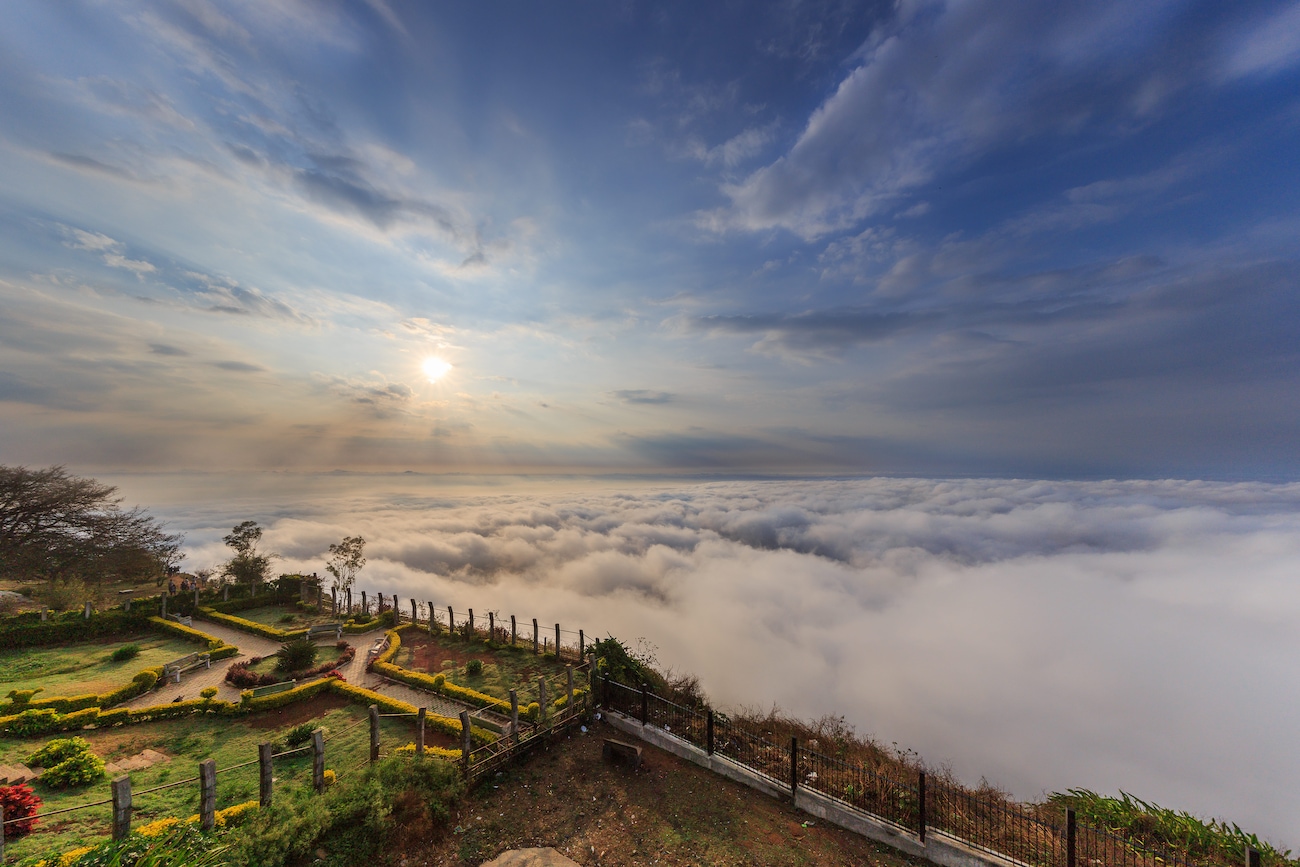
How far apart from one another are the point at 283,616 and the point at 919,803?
48.3m

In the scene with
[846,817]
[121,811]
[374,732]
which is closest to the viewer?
[121,811]

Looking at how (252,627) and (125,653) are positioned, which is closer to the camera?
(125,653)

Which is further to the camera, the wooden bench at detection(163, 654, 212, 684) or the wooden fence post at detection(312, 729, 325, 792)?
the wooden bench at detection(163, 654, 212, 684)

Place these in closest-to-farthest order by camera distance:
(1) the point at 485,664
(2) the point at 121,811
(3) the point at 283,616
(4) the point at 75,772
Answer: (2) the point at 121,811 < (4) the point at 75,772 < (1) the point at 485,664 < (3) the point at 283,616

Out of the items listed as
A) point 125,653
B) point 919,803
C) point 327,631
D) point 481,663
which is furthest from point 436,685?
point 919,803

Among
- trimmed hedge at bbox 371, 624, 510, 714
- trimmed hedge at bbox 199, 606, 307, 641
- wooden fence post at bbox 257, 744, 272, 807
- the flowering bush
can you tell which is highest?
wooden fence post at bbox 257, 744, 272, 807

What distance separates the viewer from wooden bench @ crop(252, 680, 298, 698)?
76.7ft

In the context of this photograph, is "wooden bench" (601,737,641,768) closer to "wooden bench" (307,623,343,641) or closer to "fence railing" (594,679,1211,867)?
"fence railing" (594,679,1211,867)

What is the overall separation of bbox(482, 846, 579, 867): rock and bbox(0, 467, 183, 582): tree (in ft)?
178

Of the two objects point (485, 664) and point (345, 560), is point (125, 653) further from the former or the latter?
point (485, 664)

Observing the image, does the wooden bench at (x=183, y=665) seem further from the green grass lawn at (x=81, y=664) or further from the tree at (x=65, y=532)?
the tree at (x=65, y=532)

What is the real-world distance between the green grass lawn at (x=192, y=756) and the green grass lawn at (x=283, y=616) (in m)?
17.4

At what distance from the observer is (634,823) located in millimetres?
13258

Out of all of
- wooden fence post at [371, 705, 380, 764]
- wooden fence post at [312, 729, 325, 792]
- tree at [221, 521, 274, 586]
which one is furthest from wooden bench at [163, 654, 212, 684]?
tree at [221, 521, 274, 586]
